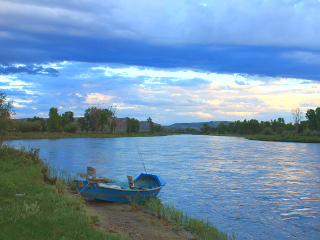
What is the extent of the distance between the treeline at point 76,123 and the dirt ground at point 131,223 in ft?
279

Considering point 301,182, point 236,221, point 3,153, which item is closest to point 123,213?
point 236,221

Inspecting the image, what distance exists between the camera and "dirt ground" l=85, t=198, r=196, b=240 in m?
10.5

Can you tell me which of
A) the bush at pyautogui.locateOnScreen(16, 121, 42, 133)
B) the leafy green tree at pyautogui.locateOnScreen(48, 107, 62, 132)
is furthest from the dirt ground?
the leafy green tree at pyautogui.locateOnScreen(48, 107, 62, 132)

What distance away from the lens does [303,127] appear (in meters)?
120

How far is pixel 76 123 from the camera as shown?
141250mm

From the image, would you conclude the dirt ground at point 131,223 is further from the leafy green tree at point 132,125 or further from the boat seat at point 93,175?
the leafy green tree at point 132,125

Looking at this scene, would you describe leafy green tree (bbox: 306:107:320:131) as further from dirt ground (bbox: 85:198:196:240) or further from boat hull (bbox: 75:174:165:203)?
dirt ground (bbox: 85:198:196:240)

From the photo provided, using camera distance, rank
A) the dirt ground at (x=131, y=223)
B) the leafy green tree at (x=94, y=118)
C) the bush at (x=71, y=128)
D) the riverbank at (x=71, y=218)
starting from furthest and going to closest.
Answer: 1. the leafy green tree at (x=94, y=118)
2. the bush at (x=71, y=128)
3. the dirt ground at (x=131, y=223)
4. the riverbank at (x=71, y=218)

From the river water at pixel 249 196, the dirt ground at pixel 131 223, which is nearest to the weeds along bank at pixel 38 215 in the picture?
the dirt ground at pixel 131 223

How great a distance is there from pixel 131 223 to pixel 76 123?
5284 inches

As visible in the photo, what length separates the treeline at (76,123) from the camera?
351ft

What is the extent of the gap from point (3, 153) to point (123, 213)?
40.2 feet

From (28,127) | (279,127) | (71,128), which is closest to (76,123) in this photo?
(71,128)

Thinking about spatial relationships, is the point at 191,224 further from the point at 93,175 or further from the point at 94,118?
the point at 94,118
